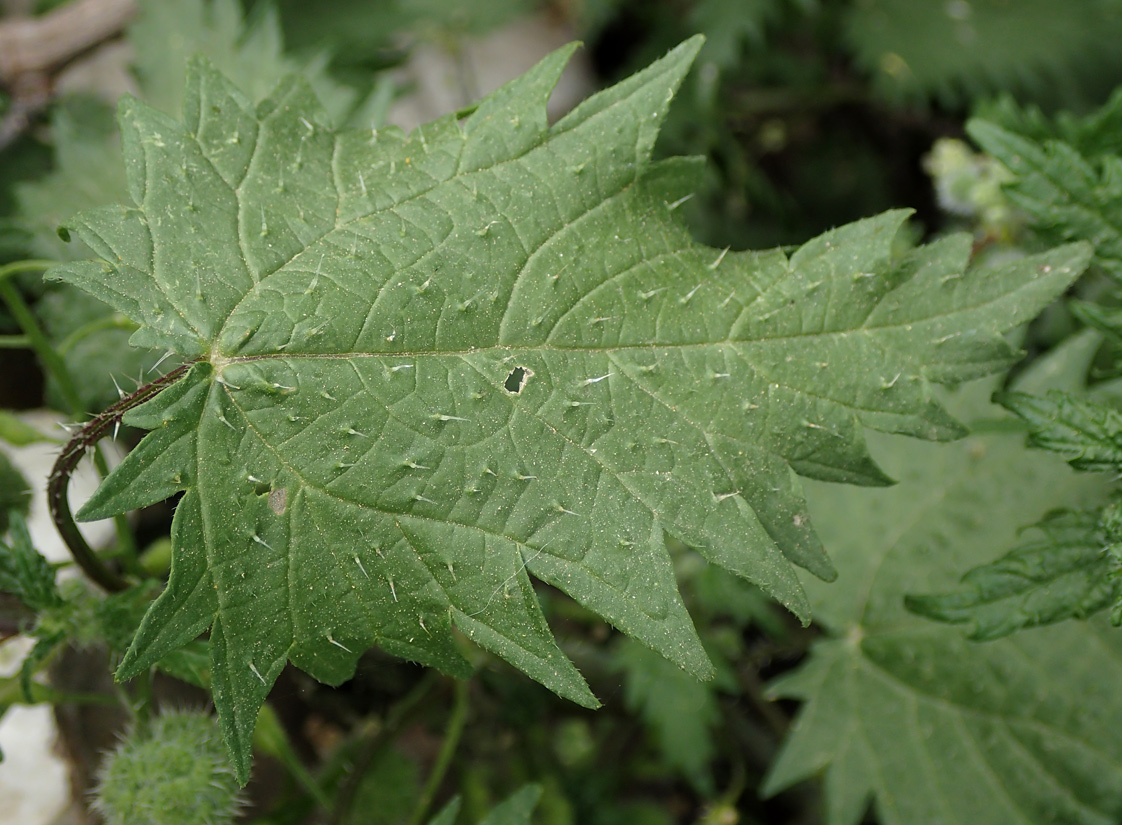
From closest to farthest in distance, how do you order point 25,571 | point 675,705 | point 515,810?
1. point 25,571
2. point 515,810
3. point 675,705

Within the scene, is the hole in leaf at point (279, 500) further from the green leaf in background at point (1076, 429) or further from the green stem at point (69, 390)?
the green leaf in background at point (1076, 429)

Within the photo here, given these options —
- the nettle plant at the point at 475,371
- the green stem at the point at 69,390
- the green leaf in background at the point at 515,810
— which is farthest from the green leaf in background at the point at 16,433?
the green leaf in background at the point at 515,810

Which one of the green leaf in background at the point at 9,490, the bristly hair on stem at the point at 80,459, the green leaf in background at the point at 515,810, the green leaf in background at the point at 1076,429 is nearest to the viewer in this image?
the bristly hair on stem at the point at 80,459

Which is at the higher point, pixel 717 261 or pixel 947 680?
pixel 717 261

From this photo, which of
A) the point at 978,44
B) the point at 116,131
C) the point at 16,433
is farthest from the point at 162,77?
the point at 978,44

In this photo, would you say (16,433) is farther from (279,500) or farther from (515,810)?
(515,810)

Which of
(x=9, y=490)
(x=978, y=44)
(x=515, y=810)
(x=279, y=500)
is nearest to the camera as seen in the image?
(x=279, y=500)
